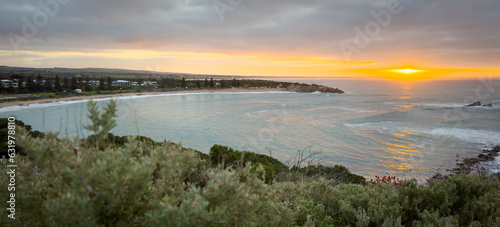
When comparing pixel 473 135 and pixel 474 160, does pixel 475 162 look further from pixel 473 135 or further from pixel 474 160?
pixel 473 135

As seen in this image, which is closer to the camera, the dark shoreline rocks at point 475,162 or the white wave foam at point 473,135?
the dark shoreline rocks at point 475,162

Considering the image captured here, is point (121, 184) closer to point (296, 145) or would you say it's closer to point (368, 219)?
point (368, 219)

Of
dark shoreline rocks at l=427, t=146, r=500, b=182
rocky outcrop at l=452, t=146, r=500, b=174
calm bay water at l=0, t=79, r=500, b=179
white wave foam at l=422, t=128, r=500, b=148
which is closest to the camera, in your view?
dark shoreline rocks at l=427, t=146, r=500, b=182

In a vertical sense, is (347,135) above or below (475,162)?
above

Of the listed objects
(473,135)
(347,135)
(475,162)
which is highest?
(473,135)

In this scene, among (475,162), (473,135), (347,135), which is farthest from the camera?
(473,135)

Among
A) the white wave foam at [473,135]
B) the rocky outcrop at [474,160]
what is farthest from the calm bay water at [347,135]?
the rocky outcrop at [474,160]

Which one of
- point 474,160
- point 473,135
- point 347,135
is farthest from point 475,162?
point 473,135

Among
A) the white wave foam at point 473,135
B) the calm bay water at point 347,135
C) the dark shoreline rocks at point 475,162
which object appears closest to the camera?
the dark shoreline rocks at point 475,162

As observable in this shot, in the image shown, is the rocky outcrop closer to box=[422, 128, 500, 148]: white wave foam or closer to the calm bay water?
the calm bay water

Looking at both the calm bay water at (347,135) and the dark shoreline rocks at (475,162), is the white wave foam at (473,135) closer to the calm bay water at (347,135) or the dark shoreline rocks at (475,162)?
the calm bay water at (347,135)

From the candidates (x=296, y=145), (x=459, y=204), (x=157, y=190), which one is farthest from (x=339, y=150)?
(x=157, y=190)

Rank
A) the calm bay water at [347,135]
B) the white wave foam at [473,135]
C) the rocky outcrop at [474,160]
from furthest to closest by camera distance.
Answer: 1. the white wave foam at [473,135]
2. the calm bay water at [347,135]
3. the rocky outcrop at [474,160]

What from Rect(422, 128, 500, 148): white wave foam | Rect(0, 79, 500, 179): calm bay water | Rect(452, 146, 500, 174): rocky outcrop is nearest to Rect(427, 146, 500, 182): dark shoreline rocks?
Rect(452, 146, 500, 174): rocky outcrop
